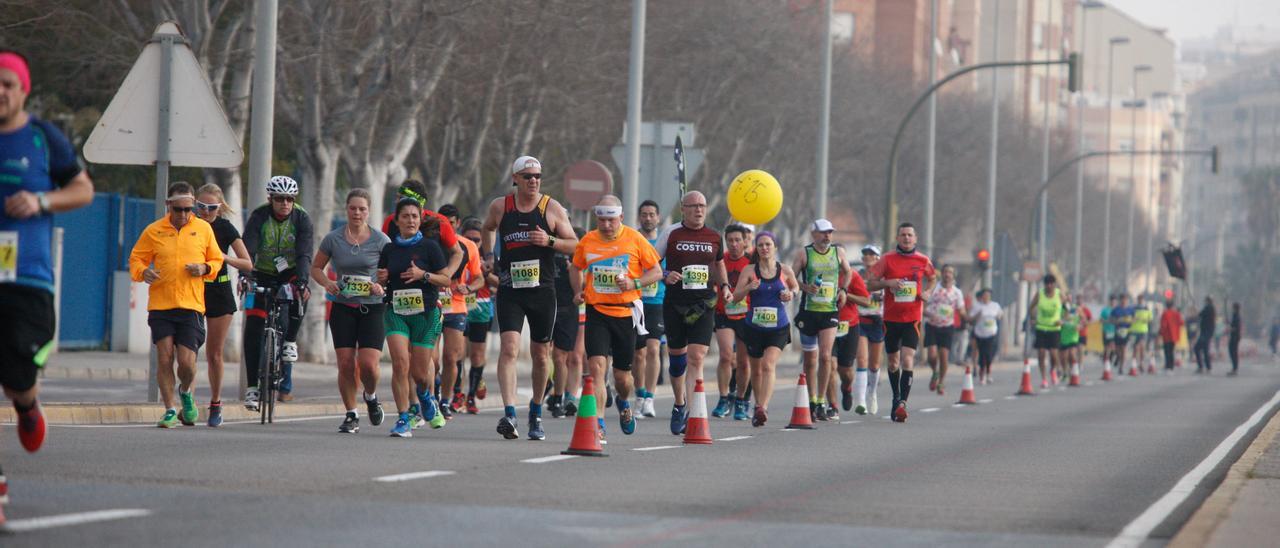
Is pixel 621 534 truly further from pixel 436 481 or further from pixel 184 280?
pixel 184 280

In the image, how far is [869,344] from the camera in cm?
2394

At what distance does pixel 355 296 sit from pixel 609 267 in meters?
1.85

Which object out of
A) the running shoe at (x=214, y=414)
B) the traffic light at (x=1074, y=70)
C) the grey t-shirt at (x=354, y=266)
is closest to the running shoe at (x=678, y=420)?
the grey t-shirt at (x=354, y=266)

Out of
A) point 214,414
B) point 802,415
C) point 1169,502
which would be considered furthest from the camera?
point 802,415

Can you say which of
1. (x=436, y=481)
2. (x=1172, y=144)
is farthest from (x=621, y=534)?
(x=1172, y=144)

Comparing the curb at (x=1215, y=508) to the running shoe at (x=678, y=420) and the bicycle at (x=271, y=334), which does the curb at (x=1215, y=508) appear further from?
the bicycle at (x=271, y=334)

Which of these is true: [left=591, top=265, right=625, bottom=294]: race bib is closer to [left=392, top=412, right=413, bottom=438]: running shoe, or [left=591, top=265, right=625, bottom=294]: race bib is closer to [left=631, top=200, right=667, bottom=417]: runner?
[left=392, top=412, right=413, bottom=438]: running shoe

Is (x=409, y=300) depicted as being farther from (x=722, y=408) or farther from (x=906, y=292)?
(x=906, y=292)

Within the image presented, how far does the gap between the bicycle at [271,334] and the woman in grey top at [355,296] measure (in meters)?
0.83

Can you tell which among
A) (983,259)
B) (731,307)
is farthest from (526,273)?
(983,259)

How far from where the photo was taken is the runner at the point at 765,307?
63.1ft

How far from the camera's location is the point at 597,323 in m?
15.9

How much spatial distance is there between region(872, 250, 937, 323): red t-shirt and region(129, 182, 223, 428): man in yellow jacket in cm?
868

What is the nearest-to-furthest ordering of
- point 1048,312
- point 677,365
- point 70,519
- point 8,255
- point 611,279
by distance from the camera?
point 70,519, point 8,255, point 611,279, point 677,365, point 1048,312
